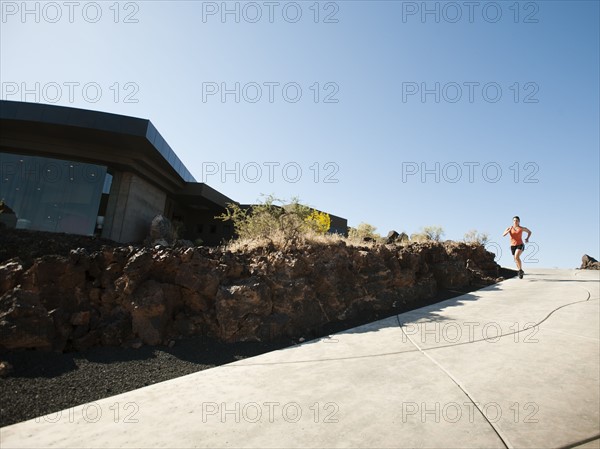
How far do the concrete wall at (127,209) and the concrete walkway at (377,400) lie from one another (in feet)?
47.4

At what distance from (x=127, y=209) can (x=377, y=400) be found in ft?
54.4

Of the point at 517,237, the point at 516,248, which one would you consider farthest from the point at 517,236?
the point at 516,248

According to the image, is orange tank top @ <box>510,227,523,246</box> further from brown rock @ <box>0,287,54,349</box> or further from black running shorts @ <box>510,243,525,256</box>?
brown rock @ <box>0,287,54,349</box>

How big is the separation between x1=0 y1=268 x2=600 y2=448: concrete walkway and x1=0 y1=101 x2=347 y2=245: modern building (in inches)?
530

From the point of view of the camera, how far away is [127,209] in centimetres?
1619

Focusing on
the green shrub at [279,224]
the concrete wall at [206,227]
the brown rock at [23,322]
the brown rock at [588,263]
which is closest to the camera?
the brown rock at [23,322]

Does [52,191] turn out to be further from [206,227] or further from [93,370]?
[93,370]

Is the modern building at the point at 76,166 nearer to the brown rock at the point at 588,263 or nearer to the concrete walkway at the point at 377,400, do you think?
the concrete walkway at the point at 377,400

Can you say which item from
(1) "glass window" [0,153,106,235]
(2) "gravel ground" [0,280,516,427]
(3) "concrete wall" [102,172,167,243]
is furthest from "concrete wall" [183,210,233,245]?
(2) "gravel ground" [0,280,516,427]

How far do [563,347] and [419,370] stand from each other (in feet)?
6.41

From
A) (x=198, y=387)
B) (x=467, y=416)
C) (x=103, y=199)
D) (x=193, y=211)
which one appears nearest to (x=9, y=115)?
(x=103, y=199)

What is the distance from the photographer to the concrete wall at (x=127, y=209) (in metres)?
15.8

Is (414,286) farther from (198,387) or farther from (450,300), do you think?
(198,387)

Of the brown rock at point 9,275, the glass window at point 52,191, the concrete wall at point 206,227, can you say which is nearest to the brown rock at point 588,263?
the brown rock at point 9,275
